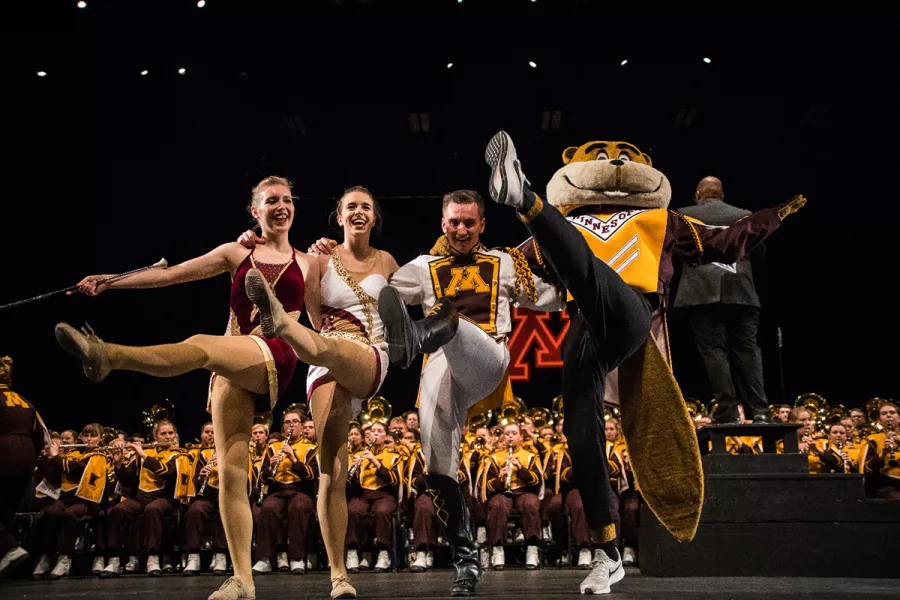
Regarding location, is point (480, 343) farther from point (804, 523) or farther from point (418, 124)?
point (418, 124)

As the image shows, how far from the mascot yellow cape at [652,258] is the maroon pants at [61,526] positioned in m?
5.79

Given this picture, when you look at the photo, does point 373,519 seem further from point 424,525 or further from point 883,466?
point 883,466

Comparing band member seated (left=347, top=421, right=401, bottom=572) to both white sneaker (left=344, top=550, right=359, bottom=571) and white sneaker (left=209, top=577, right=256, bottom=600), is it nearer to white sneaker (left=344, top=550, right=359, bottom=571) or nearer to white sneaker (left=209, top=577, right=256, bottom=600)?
white sneaker (left=344, top=550, right=359, bottom=571)

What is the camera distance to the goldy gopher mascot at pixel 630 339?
3.16 m

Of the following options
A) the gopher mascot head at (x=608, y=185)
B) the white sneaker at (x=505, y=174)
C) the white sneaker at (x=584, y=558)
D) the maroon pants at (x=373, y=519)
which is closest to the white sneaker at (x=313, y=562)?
the maroon pants at (x=373, y=519)

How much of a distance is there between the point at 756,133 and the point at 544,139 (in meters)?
2.15

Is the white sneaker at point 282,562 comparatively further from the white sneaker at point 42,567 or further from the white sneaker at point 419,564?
the white sneaker at point 42,567

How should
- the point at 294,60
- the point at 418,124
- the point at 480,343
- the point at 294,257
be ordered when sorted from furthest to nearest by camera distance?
the point at 418,124
the point at 294,60
the point at 294,257
the point at 480,343

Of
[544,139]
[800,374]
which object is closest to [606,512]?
[544,139]

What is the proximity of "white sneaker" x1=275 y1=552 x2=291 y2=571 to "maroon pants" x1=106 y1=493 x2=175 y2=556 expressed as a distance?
3.23 ft

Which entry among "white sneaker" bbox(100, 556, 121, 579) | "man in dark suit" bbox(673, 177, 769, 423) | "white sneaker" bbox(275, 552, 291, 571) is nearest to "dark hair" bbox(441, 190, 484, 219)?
"man in dark suit" bbox(673, 177, 769, 423)

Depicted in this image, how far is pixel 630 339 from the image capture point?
3.12 meters

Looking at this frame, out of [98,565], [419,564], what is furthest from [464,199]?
[98,565]

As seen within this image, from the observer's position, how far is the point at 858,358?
1055 centimetres
